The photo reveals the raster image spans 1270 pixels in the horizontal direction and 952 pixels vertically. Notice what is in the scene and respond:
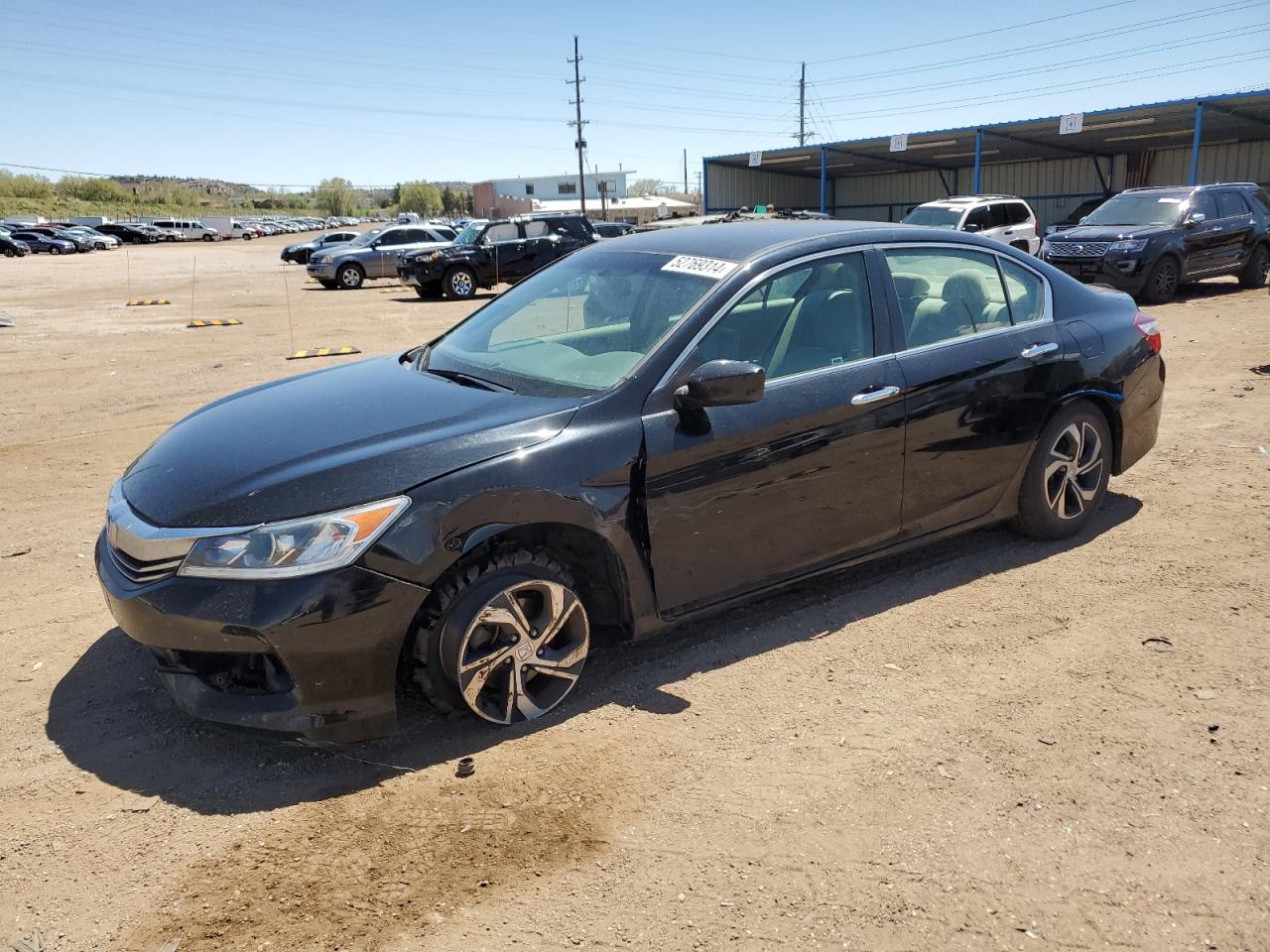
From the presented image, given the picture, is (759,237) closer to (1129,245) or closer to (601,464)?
(601,464)

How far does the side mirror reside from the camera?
352 cm

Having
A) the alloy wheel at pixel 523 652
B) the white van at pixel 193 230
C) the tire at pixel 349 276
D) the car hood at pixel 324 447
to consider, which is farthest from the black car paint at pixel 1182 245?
the white van at pixel 193 230

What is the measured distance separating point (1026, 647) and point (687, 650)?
1.40m

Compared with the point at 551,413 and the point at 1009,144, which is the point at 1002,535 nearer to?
the point at 551,413

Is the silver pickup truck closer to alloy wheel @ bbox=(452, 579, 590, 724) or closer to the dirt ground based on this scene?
the dirt ground

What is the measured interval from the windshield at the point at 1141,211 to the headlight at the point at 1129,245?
2.87 ft

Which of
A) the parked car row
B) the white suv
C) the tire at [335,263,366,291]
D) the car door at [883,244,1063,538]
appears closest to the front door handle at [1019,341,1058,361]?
the car door at [883,244,1063,538]

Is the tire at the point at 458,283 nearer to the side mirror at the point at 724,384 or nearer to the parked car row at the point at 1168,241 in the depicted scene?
the parked car row at the point at 1168,241

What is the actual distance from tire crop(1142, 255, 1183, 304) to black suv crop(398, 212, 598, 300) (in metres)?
11.1

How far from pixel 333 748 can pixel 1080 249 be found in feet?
51.6

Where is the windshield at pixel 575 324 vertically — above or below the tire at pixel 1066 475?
above

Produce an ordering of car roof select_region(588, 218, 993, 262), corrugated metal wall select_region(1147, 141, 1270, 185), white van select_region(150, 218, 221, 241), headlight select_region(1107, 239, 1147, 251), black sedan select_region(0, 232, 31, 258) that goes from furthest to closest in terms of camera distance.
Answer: white van select_region(150, 218, 221, 241) < black sedan select_region(0, 232, 31, 258) < corrugated metal wall select_region(1147, 141, 1270, 185) < headlight select_region(1107, 239, 1147, 251) < car roof select_region(588, 218, 993, 262)

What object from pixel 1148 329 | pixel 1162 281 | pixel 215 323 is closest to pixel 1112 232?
pixel 1162 281

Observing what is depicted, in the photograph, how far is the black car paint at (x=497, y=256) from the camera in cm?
2116
